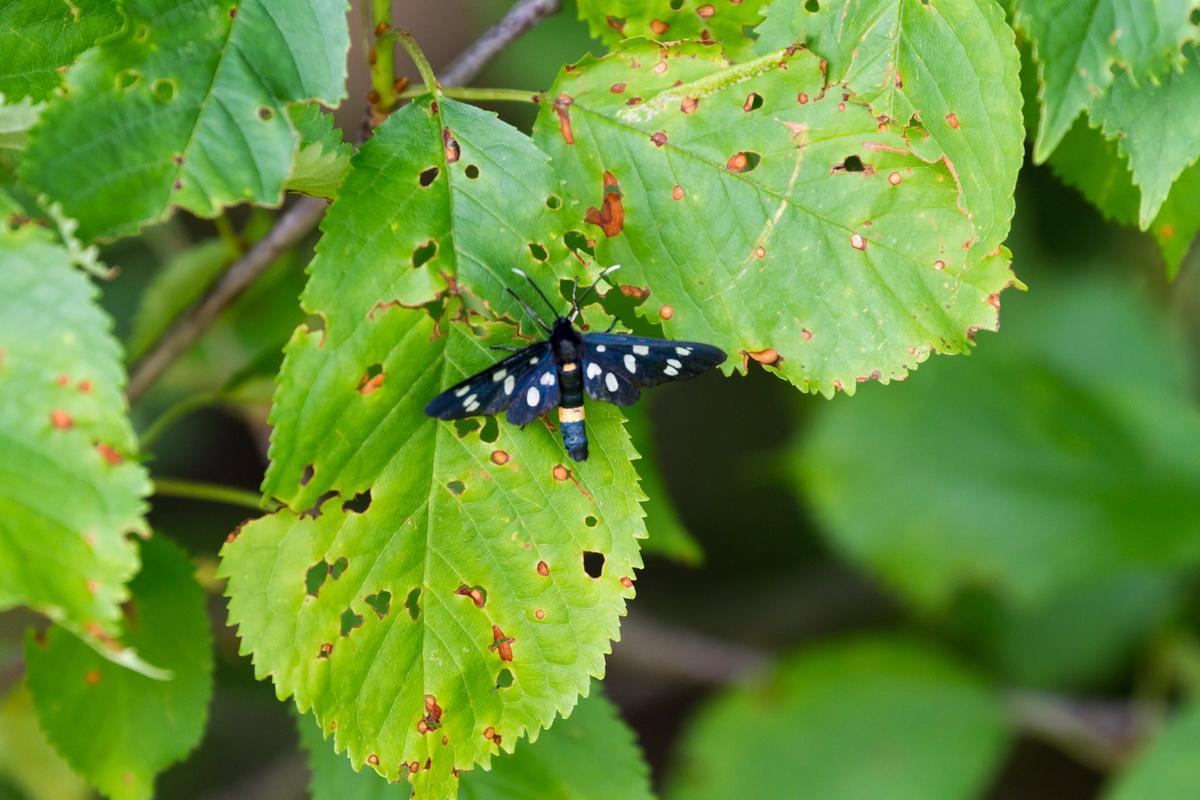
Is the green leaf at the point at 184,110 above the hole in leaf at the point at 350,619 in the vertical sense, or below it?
above

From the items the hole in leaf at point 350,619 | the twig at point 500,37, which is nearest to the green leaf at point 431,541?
the hole in leaf at point 350,619

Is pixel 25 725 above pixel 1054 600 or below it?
above

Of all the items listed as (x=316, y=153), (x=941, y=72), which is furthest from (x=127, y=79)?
(x=941, y=72)

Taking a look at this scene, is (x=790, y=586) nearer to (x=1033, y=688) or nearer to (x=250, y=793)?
(x=1033, y=688)

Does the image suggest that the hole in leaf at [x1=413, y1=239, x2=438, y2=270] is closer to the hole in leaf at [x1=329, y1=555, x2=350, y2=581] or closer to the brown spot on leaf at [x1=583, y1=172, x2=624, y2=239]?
the brown spot on leaf at [x1=583, y1=172, x2=624, y2=239]

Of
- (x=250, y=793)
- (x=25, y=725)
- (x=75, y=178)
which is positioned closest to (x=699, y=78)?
(x=75, y=178)

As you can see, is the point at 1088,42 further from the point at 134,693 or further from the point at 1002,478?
the point at 1002,478

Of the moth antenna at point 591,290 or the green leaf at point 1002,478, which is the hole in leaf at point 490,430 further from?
the green leaf at point 1002,478
